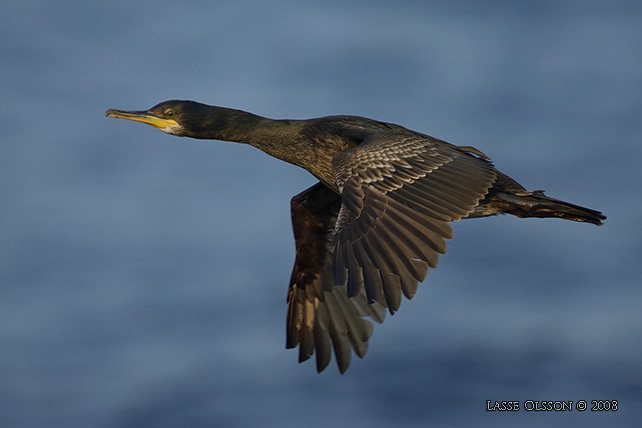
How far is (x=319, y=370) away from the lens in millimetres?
9328

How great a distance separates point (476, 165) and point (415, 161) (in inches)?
20.7

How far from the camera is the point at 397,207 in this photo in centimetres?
705

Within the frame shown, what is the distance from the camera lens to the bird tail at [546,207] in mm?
8039

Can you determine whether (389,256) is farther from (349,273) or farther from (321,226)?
(321,226)

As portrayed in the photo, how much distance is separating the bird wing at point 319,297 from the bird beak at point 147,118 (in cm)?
154

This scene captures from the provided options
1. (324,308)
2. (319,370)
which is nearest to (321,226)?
(324,308)

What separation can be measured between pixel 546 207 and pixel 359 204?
5.95 ft

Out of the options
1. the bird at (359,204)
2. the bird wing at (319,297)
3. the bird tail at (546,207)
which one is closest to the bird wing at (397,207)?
the bird at (359,204)

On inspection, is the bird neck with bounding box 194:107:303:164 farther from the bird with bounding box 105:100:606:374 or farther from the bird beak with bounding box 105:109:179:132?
the bird beak with bounding box 105:109:179:132

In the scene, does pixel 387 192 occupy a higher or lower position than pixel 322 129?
lower

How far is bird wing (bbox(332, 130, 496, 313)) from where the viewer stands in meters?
6.71

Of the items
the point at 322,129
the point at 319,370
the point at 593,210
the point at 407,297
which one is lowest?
the point at 319,370

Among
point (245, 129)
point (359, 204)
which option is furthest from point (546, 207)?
point (245, 129)

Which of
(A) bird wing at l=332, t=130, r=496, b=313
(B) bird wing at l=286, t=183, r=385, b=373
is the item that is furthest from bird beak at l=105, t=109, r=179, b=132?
(A) bird wing at l=332, t=130, r=496, b=313
